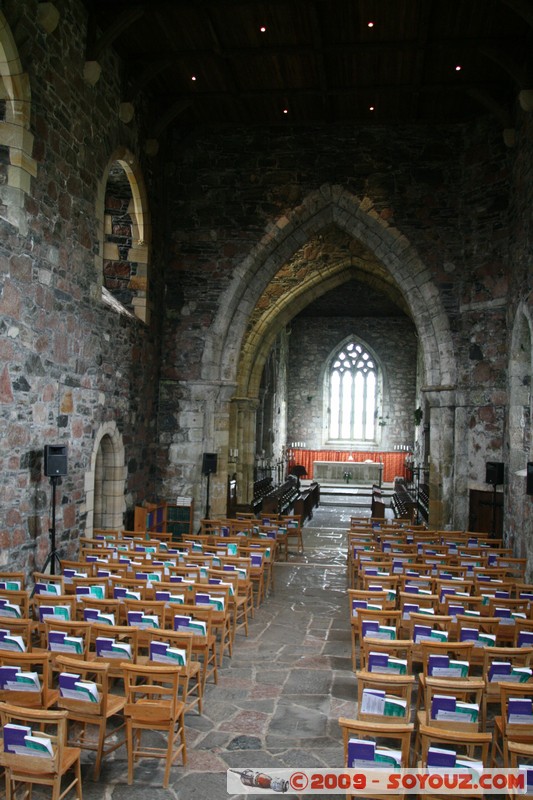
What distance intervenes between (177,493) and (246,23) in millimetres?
8421

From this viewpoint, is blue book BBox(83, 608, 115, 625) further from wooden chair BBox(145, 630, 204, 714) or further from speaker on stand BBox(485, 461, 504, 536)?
speaker on stand BBox(485, 461, 504, 536)

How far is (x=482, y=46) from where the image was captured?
35.7ft

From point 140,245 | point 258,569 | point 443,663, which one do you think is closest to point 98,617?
point 443,663

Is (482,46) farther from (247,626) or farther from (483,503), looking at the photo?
(247,626)

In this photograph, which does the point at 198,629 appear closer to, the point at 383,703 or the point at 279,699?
the point at 279,699

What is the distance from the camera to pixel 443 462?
43.9 feet

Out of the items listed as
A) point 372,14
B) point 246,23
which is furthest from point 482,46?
point 246,23

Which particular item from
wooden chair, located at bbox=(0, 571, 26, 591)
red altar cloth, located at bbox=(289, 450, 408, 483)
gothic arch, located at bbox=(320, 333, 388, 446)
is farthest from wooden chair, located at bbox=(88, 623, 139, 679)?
gothic arch, located at bbox=(320, 333, 388, 446)

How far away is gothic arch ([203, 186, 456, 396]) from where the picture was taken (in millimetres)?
13648

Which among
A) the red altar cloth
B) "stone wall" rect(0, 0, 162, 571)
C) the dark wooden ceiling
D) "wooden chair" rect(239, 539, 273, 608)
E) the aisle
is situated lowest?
the aisle

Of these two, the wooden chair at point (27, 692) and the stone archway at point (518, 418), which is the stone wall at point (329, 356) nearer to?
the stone archway at point (518, 418)

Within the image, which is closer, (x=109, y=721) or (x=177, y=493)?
(x=109, y=721)

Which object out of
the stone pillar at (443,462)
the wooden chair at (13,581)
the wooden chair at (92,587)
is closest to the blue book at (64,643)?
the wooden chair at (92,587)

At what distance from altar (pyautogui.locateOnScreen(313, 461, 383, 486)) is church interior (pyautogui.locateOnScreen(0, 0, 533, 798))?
25.4ft
